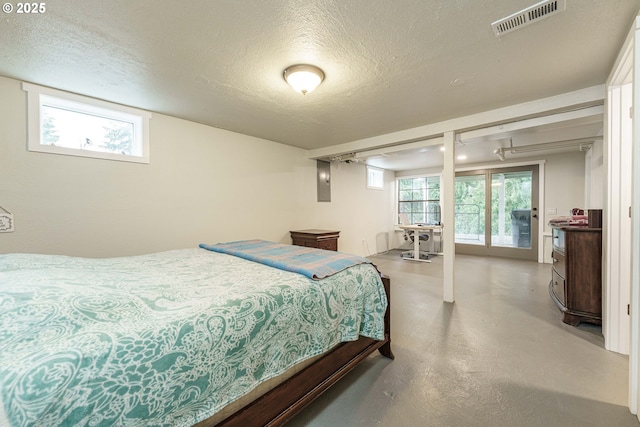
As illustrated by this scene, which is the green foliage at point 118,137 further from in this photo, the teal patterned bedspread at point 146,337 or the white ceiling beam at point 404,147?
the white ceiling beam at point 404,147

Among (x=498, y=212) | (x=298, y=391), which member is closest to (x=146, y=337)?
(x=298, y=391)

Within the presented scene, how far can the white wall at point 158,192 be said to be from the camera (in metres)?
2.15

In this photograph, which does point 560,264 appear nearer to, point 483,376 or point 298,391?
point 483,376

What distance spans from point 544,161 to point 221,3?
6.46 meters

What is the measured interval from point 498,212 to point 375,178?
294 centimetres

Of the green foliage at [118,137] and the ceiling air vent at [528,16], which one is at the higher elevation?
the ceiling air vent at [528,16]

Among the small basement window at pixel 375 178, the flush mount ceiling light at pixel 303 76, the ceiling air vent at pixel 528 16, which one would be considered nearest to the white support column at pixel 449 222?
the ceiling air vent at pixel 528 16

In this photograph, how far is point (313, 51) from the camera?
5.86ft

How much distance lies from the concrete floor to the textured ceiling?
2.31 m

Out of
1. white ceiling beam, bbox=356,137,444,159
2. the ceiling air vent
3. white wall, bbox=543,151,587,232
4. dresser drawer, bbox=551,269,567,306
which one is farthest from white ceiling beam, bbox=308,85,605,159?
white wall, bbox=543,151,587,232

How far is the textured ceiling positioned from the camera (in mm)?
1432

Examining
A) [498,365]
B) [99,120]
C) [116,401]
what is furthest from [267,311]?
[99,120]

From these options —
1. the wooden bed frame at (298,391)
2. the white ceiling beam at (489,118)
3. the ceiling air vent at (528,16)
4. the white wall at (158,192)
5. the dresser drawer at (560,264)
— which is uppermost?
the ceiling air vent at (528,16)

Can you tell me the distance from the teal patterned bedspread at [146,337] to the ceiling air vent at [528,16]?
1884 millimetres
